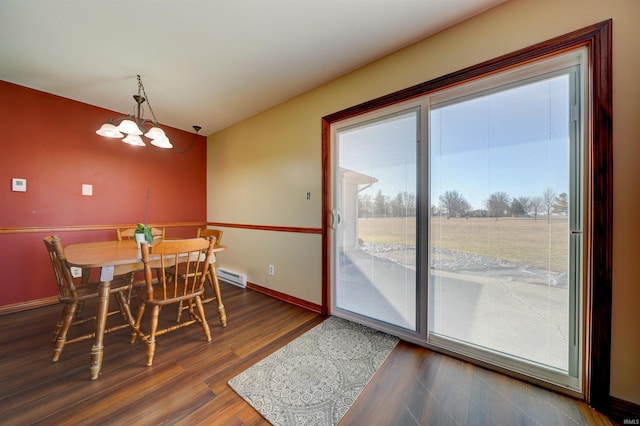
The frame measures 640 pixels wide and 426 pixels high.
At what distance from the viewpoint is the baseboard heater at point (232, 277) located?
310 centimetres

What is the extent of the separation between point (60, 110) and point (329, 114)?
3003mm

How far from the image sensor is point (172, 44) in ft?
5.68

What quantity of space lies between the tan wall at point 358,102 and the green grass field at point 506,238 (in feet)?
0.73

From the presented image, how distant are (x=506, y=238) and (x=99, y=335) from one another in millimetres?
2745

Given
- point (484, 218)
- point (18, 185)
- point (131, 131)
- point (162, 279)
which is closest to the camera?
point (484, 218)

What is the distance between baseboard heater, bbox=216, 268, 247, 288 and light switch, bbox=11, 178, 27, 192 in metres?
2.21

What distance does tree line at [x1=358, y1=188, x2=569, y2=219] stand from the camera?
1.35m

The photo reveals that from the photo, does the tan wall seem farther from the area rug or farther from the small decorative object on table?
the small decorative object on table

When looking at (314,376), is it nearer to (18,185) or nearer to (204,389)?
(204,389)

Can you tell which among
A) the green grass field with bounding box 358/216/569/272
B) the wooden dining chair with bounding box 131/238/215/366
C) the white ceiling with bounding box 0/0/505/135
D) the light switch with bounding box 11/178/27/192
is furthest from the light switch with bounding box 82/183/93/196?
the green grass field with bounding box 358/216/569/272

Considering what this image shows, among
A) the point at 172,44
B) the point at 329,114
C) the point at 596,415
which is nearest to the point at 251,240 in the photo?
the point at 329,114

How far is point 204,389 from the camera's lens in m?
1.33

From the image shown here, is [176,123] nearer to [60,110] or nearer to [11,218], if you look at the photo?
[60,110]

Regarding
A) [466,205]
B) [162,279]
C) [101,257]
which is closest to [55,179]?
[101,257]
